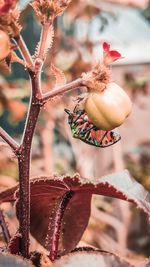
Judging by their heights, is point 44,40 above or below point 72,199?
above

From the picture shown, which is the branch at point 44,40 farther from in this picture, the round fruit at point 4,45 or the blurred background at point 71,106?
the blurred background at point 71,106

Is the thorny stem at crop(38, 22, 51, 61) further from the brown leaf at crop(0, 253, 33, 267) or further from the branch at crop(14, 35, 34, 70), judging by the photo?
the brown leaf at crop(0, 253, 33, 267)

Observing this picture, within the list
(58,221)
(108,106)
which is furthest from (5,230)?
(108,106)

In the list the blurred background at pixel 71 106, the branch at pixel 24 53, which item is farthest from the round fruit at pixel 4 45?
the blurred background at pixel 71 106

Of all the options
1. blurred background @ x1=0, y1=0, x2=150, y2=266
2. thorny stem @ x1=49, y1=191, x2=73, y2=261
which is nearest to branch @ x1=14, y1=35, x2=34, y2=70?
thorny stem @ x1=49, y1=191, x2=73, y2=261

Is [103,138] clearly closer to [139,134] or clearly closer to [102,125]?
[102,125]

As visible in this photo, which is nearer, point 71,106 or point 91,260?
point 91,260

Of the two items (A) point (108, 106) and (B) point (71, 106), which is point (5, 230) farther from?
(B) point (71, 106)
